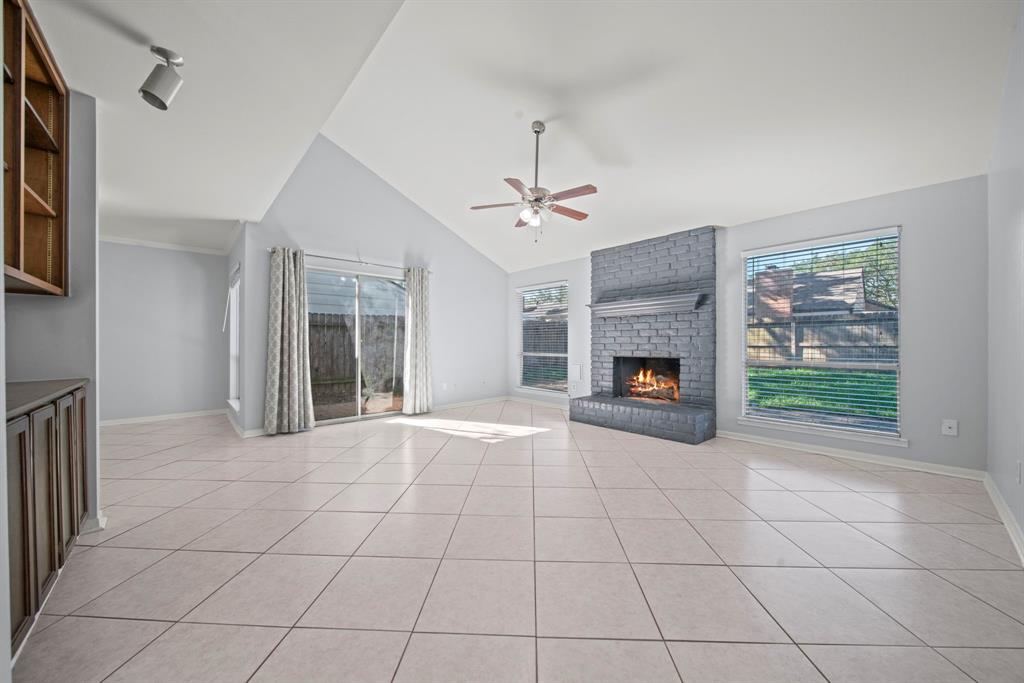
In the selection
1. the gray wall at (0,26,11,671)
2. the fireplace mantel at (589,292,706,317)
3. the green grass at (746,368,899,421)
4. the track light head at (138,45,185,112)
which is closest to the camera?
the gray wall at (0,26,11,671)

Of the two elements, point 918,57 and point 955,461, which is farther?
point 955,461

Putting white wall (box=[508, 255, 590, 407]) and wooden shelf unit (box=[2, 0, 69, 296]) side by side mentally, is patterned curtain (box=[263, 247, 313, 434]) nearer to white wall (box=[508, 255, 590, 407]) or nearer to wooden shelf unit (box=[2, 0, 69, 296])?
wooden shelf unit (box=[2, 0, 69, 296])

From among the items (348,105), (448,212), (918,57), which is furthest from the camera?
(448,212)

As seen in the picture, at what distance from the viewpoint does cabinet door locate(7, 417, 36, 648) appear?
1305 mm

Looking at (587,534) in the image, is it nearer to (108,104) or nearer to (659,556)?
(659,556)

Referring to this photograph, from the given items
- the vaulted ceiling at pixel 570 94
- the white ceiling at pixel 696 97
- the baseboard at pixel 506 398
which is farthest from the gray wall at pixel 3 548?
the baseboard at pixel 506 398

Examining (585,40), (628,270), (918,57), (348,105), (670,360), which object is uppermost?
(348,105)

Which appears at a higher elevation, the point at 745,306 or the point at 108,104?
the point at 108,104

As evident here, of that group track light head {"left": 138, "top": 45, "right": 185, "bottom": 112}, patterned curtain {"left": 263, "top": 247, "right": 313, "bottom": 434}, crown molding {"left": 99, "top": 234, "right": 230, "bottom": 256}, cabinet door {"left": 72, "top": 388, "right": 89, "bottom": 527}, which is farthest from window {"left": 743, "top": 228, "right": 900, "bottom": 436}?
crown molding {"left": 99, "top": 234, "right": 230, "bottom": 256}

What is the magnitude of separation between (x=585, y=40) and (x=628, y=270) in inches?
122

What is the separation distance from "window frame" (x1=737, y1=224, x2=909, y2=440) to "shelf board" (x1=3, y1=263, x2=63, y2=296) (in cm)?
544

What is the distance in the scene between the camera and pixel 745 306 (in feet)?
14.4

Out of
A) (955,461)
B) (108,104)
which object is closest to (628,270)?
(955,461)

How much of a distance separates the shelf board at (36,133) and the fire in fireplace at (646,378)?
5407 millimetres
